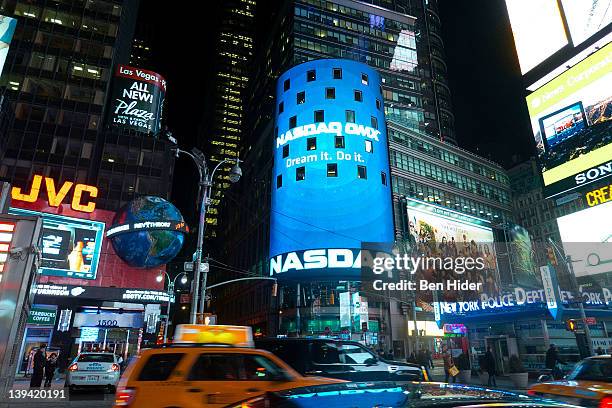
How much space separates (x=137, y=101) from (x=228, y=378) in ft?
155

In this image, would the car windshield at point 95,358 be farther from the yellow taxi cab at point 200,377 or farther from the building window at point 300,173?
the building window at point 300,173

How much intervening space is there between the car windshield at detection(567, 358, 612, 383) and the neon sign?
41029mm

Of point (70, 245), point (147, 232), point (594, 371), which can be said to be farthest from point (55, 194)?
point (594, 371)

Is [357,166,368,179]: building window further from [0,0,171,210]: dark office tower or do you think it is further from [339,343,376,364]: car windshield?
[339,343,376,364]: car windshield

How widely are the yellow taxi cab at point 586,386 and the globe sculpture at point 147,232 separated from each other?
33.3m

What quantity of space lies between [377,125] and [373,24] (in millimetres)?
35333

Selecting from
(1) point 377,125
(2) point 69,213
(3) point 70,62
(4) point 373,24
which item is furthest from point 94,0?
(4) point 373,24

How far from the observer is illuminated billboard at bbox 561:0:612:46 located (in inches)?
713

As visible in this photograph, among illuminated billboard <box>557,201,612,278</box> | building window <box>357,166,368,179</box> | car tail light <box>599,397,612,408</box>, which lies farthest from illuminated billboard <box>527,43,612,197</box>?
building window <box>357,166,368,179</box>

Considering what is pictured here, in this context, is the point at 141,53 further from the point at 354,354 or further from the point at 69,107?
the point at 354,354

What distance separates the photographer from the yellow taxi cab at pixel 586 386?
6.97 m

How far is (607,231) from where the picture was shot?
63.9ft

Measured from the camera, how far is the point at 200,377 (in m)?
7.91

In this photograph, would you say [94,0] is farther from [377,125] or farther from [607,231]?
[607,231]
